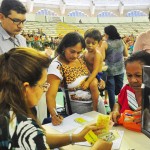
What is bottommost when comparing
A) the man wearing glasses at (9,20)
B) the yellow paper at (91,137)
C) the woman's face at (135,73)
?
the yellow paper at (91,137)

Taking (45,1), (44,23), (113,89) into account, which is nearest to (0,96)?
(113,89)

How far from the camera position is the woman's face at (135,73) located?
5.80ft

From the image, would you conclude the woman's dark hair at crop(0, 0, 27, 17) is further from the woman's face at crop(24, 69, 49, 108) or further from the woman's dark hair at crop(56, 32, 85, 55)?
the woman's face at crop(24, 69, 49, 108)

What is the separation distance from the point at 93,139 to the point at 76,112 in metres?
0.71

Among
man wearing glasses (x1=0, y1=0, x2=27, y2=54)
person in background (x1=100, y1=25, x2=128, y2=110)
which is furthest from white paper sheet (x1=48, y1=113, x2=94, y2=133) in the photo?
person in background (x1=100, y1=25, x2=128, y2=110)

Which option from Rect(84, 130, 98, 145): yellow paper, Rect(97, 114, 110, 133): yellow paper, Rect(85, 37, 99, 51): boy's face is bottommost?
Rect(84, 130, 98, 145): yellow paper

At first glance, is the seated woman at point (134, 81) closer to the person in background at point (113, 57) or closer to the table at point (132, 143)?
the table at point (132, 143)

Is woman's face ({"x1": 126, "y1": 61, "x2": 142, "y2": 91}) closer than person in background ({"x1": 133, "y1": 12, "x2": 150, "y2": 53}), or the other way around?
woman's face ({"x1": 126, "y1": 61, "x2": 142, "y2": 91})

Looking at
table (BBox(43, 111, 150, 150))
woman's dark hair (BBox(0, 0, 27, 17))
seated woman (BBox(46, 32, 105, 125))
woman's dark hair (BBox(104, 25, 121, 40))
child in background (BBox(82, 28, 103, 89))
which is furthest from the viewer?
woman's dark hair (BBox(104, 25, 121, 40))

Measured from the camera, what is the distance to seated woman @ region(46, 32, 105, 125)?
205cm

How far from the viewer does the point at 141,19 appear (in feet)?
100

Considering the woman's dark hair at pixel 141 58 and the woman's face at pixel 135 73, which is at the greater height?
the woman's dark hair at pixel 141 58

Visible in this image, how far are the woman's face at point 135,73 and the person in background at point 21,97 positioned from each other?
780mm

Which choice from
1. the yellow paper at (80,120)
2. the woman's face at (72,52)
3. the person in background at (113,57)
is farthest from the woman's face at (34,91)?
the person in background at (113,57)
